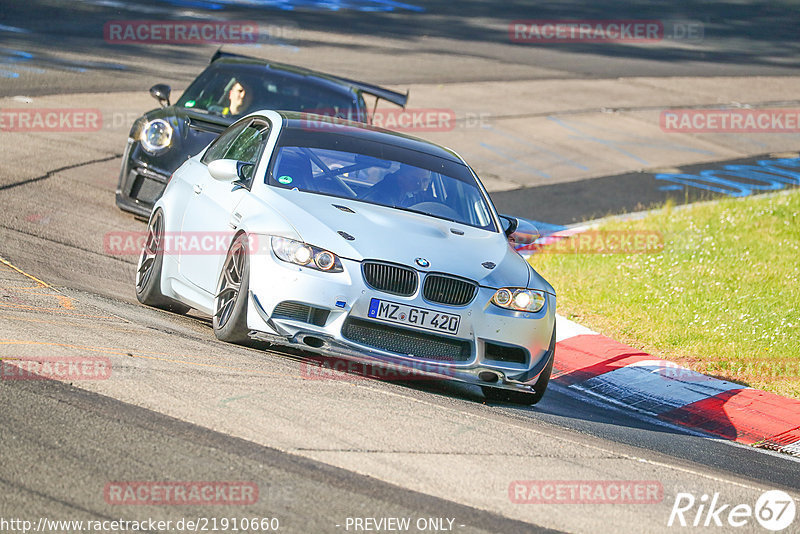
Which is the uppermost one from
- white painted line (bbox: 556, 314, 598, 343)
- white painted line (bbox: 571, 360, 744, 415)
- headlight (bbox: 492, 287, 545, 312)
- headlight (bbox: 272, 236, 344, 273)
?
headlight (bbox: 272, 236, 344, 273)

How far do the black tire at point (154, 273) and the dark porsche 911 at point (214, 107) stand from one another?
2.34m

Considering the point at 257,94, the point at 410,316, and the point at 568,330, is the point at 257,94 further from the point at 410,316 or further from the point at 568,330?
the point at 410,316

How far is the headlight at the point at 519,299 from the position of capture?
701 centimetres

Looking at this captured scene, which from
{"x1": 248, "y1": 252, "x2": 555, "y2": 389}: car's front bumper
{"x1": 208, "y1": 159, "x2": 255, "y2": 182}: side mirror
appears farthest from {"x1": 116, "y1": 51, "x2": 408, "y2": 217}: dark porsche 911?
{"x1": 248, "y1": 252, "x2": 555, "y2": 389}: car's front bumper

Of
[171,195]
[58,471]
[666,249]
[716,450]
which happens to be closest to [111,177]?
[171,195]

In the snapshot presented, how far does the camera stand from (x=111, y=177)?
43.7 feet

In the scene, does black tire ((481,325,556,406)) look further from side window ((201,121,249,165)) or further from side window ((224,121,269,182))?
side window ((201,121,249,165))

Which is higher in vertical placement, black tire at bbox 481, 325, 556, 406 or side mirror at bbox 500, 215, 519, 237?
side mirror at bbox 500, 215, 519, 237

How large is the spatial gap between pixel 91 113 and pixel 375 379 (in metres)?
11.1

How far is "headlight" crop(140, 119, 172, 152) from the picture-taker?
11133 mm

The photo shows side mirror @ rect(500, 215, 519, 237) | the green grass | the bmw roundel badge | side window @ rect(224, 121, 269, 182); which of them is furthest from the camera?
the green grass

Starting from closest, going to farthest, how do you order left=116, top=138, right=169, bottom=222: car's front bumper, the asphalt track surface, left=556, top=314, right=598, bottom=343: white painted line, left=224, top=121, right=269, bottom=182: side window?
the asphalt track surface
left=224, top=121, right=269, bottom=182: side window
left=556, top=314, right=598, bottom=343: white painted line
left=116, top=138, right=169, bottom=222: car's front bumper

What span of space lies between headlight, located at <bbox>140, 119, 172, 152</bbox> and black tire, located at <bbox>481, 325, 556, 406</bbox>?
15.8ft

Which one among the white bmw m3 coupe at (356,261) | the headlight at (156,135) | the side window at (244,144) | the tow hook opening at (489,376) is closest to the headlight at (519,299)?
the white bmw m3 coupe at (356,261)
